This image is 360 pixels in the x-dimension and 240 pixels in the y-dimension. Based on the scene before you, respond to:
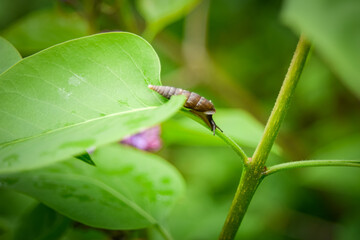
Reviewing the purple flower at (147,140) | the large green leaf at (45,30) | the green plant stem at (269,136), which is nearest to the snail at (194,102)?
the green plant stem at (269,136)

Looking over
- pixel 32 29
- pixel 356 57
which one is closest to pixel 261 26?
pixel 32 29

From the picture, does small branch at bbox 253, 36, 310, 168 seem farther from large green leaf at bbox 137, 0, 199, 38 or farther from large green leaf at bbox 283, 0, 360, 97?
large green leaf at bbox 137, 0, 199, 38

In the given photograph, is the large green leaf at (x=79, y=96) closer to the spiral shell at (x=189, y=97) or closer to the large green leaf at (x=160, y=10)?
the spiral shell at (x=189, y=97)

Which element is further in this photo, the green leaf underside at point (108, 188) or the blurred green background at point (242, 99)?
the blurred green background at point (242, 99)

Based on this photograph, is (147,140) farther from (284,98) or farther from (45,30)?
(284,98)

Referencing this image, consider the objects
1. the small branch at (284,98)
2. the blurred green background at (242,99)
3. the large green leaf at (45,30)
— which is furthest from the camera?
the large green leaf at (45,30)

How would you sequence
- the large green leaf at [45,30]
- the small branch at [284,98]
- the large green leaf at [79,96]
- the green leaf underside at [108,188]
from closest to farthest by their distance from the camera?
the large green leaf at [79,96] → the small branch at [284,98] → the green leaf underside at [108,188] → the large green leaf at [45,30]

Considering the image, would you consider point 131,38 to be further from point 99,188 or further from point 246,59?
point 246,59
